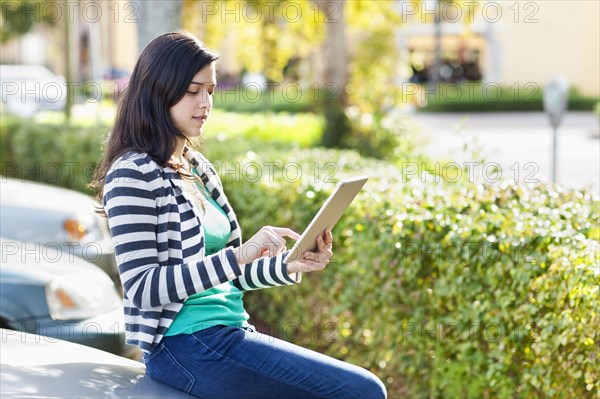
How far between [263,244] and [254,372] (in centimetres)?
47

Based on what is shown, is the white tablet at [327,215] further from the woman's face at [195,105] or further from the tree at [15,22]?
the tree at [15,22]

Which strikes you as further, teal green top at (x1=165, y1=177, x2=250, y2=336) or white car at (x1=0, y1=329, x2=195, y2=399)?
teal green top at (x1=165, y1=177, x2=250, y2=336)

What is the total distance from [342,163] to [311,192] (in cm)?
165

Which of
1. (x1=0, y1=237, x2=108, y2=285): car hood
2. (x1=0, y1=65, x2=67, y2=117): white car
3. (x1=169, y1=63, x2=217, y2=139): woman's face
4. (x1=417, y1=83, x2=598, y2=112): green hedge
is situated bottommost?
(x1=417, y1=83, x2=598, y2=112): green hedge

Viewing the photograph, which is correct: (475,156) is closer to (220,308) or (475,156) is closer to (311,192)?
(311,192)

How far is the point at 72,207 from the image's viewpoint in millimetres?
7137

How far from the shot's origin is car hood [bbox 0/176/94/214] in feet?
22.6

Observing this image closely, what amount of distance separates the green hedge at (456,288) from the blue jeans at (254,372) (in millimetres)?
1331

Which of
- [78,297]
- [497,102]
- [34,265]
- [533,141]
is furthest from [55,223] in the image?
[497,102]

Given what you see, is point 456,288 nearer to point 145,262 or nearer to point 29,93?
point 145,262

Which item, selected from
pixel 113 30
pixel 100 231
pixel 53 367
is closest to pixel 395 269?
pixel 53 367

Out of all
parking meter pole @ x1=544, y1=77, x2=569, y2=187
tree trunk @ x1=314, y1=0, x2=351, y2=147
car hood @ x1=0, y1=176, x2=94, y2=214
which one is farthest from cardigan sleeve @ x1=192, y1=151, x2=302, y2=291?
tree trunk @ x1=314, y1=0, x2=351, y2=147

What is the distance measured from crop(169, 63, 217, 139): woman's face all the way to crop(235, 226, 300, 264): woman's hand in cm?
38

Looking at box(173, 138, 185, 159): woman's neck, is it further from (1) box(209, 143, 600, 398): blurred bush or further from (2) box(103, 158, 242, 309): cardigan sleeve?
(1) box(209, 143, 600, 398): blurred bush
